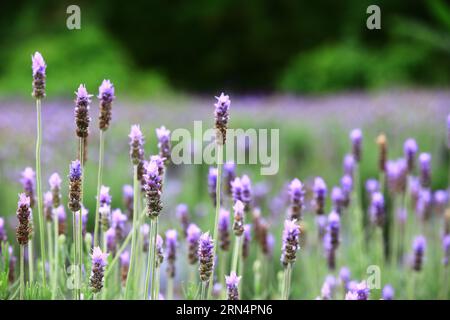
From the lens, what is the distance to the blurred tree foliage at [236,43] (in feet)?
37.4

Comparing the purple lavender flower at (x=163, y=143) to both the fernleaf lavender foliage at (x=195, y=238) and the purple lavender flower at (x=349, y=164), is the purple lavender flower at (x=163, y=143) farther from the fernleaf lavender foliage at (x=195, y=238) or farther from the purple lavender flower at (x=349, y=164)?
the purple lavender flower at (x=349, y=164)

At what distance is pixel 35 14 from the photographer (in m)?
12.2

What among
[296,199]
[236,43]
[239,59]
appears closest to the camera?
[296,199]

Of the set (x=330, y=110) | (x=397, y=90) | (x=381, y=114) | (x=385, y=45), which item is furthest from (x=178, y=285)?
(x=385, y=45)

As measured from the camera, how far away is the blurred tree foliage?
1139cm

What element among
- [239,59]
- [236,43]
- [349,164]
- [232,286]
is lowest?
[232,286]

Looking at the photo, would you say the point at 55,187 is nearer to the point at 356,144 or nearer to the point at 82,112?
the point at 82,112

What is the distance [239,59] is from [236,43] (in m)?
0.31

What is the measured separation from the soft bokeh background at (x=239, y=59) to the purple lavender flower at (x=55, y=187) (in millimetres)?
4559

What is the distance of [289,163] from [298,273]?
1813mm

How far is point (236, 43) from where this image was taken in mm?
12648

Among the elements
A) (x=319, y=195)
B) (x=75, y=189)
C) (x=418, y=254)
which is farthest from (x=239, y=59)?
(x=75, y=189)

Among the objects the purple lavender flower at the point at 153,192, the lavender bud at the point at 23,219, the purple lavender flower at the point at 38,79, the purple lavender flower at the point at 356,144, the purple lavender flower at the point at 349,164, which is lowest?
the lavender bud at the point at 23,219

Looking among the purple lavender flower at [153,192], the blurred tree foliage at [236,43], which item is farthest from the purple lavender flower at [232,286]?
the blurred tree foliage at [236,43]
